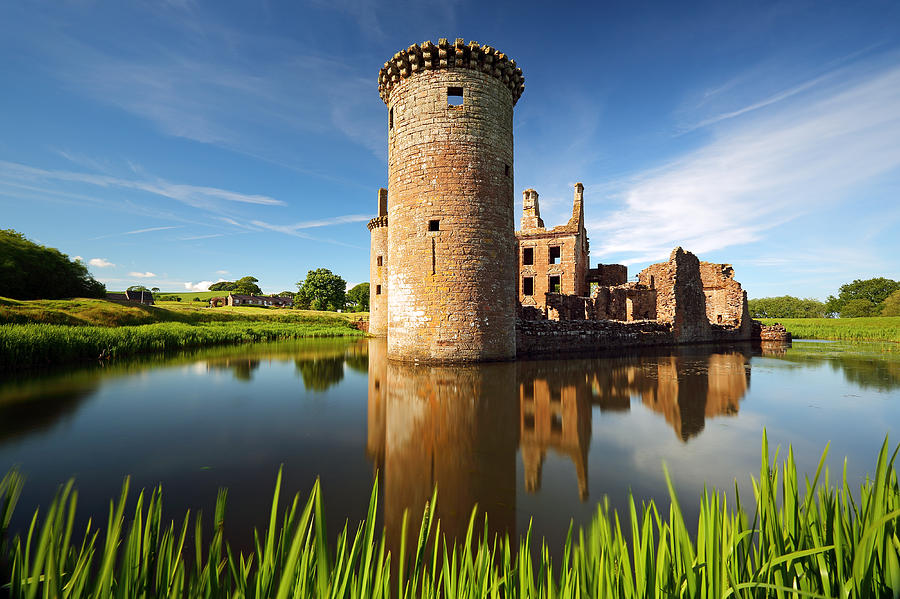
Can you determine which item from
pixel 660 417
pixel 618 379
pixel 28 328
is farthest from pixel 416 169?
pixel 28 328

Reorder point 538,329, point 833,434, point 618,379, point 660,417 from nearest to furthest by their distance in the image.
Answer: point 833,434 → point 660,417 → point 618,379 → point 538,329

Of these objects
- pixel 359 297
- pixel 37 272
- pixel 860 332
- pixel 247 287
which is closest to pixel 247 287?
pixel 247 287

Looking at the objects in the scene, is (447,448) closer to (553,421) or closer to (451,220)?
(553,421)

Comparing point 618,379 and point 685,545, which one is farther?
point 618,379

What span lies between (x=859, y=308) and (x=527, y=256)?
72.6 meters

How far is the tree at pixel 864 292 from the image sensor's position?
62812 mm

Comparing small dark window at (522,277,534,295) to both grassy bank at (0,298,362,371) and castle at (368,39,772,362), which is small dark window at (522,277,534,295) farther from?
grassy bank at (0,298,362,371)

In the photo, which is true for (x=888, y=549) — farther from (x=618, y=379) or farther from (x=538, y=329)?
(x=538, y=329)

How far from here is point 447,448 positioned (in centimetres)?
440

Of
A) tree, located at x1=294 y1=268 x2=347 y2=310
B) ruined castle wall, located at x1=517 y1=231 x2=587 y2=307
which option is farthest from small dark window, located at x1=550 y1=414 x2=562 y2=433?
tree, located at x1=294 y1=268 x2=347 y2=310

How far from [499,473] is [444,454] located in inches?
30.7

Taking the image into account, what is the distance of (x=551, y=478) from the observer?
12.0 feet

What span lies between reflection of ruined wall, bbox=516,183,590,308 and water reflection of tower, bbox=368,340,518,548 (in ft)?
65.6

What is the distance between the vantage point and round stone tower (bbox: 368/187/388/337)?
74.2 ft
